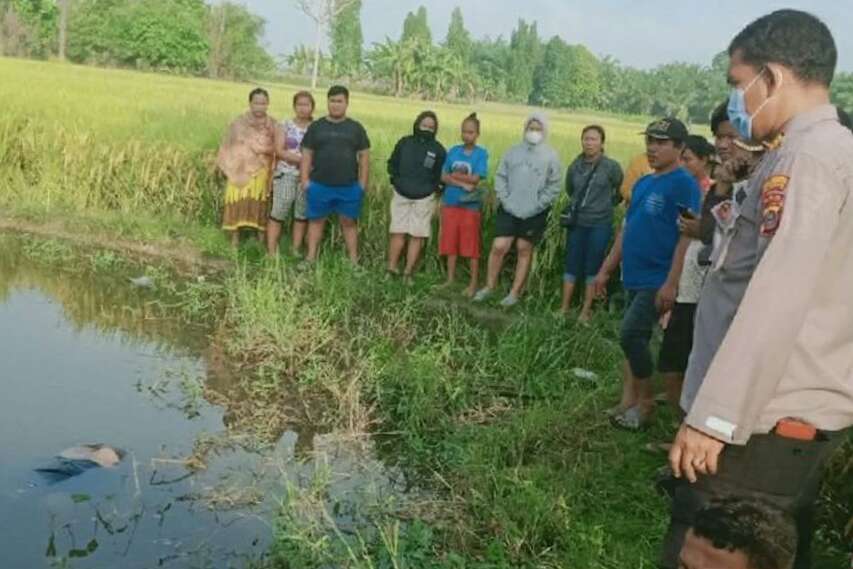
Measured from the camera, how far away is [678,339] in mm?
4355

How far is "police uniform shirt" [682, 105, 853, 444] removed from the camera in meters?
1.82

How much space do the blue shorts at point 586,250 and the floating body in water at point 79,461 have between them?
164 inches

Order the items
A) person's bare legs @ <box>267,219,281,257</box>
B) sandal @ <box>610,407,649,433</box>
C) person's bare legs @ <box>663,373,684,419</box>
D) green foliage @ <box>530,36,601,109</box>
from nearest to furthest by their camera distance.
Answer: person's bare legs @ <box>663,373,684,419</box> < sandal @ <box>610,407,649,433</box> < person's bare legs @ <box>267,219,281,257</box> < green foliage @ <box>530,36,601,109</box>

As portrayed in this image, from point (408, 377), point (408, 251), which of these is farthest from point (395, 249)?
point (408, 377)

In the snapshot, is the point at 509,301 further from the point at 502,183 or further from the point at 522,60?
the point at 522,60

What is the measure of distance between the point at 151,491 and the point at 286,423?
104cm

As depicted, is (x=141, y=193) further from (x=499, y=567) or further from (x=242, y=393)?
(x=499, y=567)

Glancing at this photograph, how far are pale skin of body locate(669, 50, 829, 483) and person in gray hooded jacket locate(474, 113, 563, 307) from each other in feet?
17.7

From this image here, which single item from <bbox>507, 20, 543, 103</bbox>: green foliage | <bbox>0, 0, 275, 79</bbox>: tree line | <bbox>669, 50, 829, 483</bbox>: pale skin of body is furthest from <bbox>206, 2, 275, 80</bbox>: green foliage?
<bbox>669, 50, 829, 483</bbox>: pale skin of body

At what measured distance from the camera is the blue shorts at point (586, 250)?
7145 millimetres

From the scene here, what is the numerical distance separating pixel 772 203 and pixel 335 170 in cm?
656

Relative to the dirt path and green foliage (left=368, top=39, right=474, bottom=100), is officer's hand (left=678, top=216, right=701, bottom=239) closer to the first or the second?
the dirt path

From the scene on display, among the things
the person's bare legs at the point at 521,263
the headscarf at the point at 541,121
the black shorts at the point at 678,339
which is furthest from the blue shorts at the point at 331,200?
the black shorts at the point at 678,339

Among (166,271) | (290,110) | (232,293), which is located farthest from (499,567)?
(290,110)
